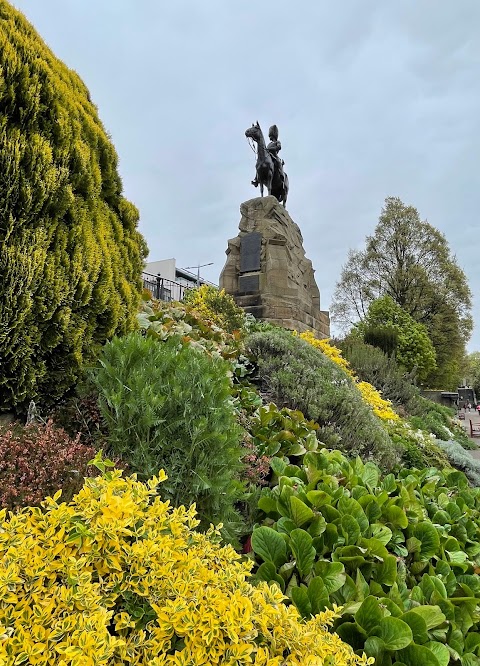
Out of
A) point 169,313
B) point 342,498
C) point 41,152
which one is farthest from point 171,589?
point 169,313

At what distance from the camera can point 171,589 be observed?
97 centimetres

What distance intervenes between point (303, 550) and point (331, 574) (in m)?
0.14

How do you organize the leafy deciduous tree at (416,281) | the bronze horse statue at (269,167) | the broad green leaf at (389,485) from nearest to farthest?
the broad green leaf at (389,485) < the bronze horse statue at (269,167) < the leafy deciduous tree at (416,281)

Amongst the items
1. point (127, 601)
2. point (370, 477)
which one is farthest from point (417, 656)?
point (370, 477)

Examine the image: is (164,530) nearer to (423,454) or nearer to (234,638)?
(234,638)

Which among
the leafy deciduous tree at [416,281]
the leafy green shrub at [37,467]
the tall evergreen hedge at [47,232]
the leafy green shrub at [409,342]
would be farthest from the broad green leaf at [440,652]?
the leafy deciduous tree at [416,281]

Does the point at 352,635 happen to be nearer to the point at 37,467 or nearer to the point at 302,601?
the point at 302,601

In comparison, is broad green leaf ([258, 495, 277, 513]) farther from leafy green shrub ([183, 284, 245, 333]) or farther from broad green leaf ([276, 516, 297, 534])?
leafy green shrub ([183, 284, 245, 333])

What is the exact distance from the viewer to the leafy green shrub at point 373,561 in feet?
4.71

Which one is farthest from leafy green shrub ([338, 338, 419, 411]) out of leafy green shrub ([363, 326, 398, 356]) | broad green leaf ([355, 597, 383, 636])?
broad green leaf ([355, 597, 383, 636])

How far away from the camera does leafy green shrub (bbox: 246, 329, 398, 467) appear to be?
156 inches

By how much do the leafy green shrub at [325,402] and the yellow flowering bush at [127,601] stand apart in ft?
9.24

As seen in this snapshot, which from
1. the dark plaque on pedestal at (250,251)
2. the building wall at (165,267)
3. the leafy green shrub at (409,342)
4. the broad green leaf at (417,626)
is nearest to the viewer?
the broad green leaf at (417,626)

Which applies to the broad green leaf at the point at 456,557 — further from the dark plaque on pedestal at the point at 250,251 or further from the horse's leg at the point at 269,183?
the horse's leg at the point at 269,183
